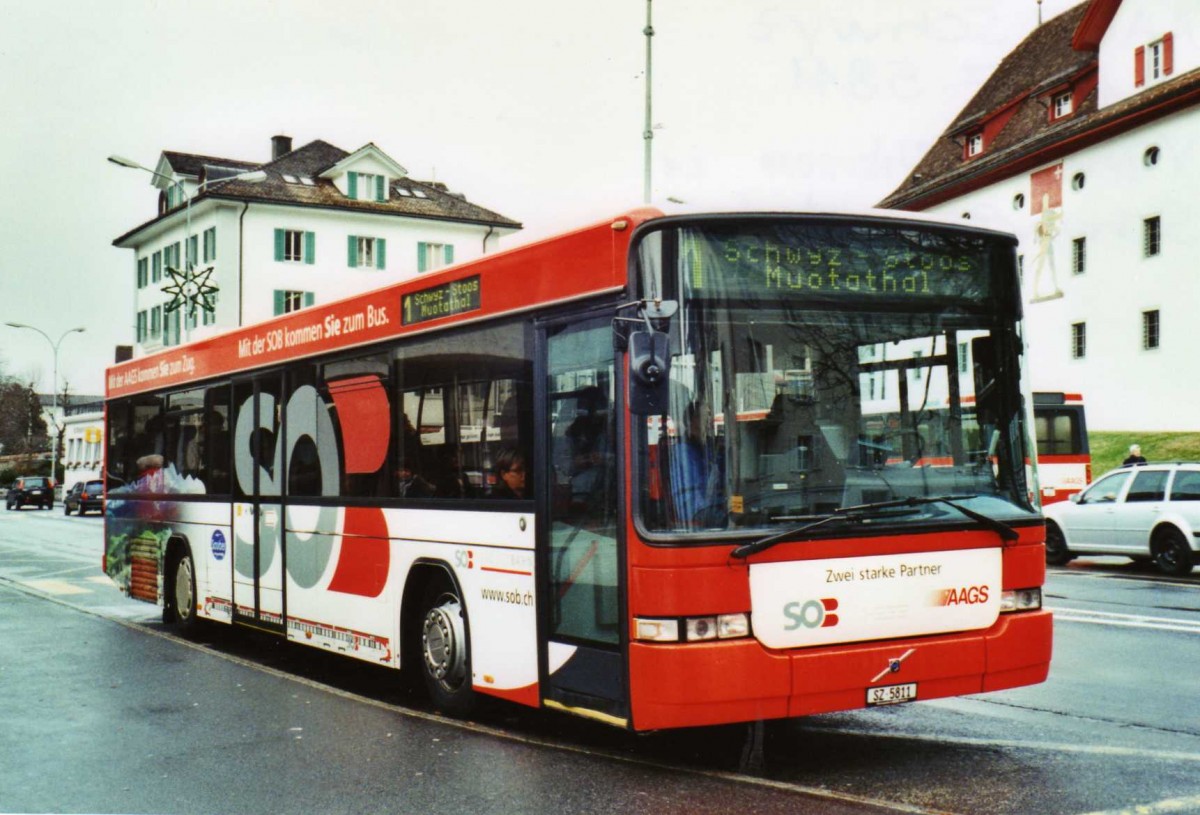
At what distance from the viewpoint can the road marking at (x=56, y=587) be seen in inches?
717

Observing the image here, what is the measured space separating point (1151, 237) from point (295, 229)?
39017mm

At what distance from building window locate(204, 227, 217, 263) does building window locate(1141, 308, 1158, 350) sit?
134 ft

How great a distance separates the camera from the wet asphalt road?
247 inches

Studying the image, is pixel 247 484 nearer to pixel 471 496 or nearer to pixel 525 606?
pixel 471 496

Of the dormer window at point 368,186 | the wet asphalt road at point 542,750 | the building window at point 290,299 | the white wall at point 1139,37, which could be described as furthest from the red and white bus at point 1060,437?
the dormer window at point 368,186

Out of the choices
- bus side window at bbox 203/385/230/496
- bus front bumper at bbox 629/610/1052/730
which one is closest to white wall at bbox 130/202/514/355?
bus side window at bbox 203/385/230/496

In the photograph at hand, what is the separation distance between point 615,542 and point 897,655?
4.97ft

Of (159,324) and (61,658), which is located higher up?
(159,324)

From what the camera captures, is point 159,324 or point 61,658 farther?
point 159,324

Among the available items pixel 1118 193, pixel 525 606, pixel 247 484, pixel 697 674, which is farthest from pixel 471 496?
pixel 1118 193

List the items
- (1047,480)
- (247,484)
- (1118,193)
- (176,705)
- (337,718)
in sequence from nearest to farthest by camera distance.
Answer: (337,718)
(176,705)
(247,484)
(1047,480)
(1118,193)

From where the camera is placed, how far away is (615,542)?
21.6 feet

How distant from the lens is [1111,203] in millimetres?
43000

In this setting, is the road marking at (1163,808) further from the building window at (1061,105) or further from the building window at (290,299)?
the building window at (290,299)
